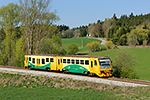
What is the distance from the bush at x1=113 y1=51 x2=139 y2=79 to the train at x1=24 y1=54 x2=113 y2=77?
11.1ft

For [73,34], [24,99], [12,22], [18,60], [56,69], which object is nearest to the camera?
[24,99]

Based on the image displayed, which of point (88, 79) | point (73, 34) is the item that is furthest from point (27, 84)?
point (73, 34)

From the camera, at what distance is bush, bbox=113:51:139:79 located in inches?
961

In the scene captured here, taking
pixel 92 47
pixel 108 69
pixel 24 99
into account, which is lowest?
pixel 24 99

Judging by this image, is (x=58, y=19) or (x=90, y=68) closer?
(x=90, y=68)

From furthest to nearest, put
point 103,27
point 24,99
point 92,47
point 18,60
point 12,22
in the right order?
point 103,27
point 92,47
point 12,22
point 18,60
point 24,99

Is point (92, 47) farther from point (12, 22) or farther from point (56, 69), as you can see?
point (56, 69)

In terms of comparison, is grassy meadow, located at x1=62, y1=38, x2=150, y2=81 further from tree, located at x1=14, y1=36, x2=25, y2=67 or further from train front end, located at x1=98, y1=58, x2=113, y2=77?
tree, located at x1=14, y1=36, x2=25, y2=67

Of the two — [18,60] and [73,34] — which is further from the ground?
[73,34]

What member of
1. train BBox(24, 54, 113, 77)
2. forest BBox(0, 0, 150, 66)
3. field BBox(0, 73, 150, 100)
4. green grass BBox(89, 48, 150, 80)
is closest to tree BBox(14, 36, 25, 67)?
forest BBox(0, 0, 150, 66)

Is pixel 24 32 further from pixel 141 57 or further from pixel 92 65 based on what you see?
pixel 141 57

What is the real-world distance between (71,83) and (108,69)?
4755mm

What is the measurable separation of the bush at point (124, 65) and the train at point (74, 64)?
340cm

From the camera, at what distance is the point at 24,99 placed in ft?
48.2
